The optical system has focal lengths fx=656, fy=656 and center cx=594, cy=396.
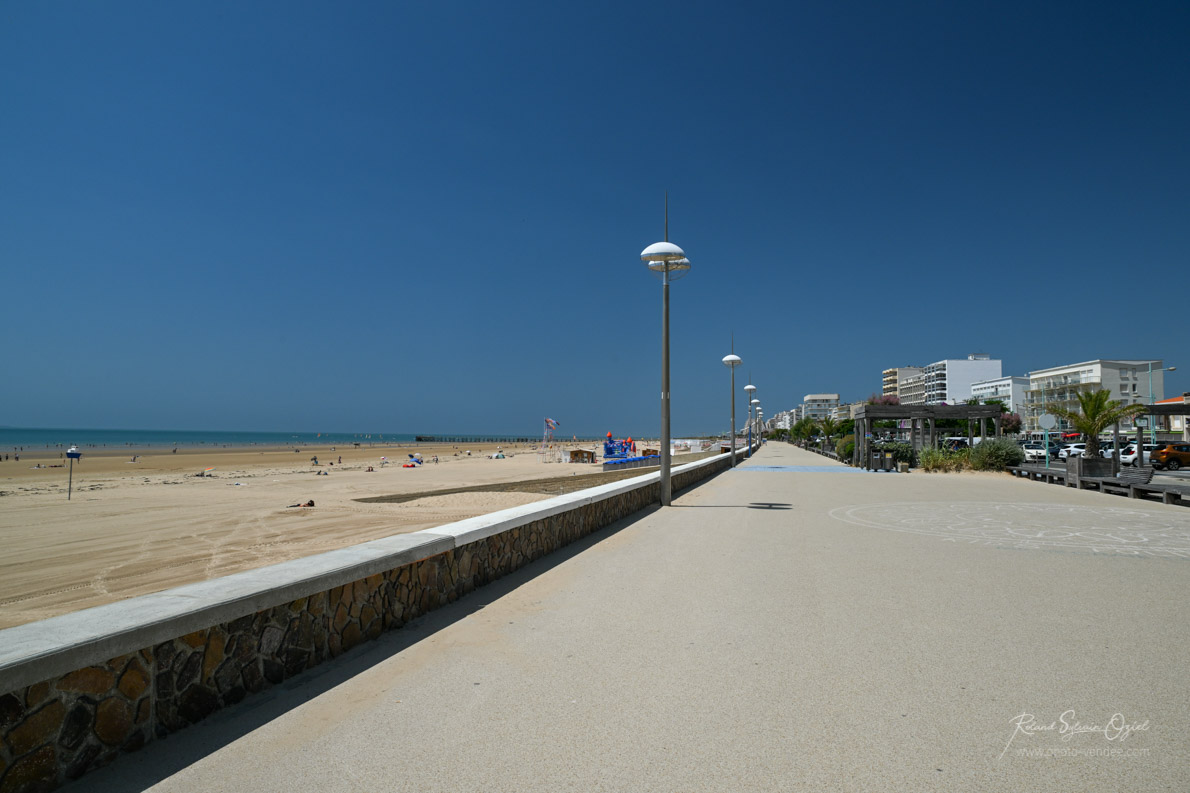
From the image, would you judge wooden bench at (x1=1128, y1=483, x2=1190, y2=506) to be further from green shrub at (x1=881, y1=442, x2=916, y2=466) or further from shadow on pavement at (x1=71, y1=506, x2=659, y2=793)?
shadow on pavement at (x1=71, y1=506, x2=659, y2=793)

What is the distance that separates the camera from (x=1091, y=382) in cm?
10306

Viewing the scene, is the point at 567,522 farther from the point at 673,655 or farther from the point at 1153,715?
the point at 1153,715

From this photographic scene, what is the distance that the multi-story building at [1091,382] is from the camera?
338 feet

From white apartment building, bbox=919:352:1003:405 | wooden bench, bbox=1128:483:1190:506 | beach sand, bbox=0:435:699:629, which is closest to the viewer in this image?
beach sand, bbox=0:435:699:629

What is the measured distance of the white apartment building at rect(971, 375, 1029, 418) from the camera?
417 feet

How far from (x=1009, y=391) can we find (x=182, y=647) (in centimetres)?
15326

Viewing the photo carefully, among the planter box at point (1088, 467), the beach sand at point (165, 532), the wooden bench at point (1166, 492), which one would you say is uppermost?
the planter box at point (1088, 467)

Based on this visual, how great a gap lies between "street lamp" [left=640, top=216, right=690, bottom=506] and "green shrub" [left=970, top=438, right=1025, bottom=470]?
57.5 ft

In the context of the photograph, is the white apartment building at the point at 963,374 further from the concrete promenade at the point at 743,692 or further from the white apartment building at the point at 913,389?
the concrete promenade at the point at 743,692

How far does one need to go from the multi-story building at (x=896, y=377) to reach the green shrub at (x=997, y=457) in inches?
6555

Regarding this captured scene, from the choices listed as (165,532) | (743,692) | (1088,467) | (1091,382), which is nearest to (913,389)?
(1091,382)

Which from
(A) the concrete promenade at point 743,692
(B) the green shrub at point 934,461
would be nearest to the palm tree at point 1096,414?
(B) the green shrub at point 934,461

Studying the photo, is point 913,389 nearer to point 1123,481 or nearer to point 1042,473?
point 1042,473

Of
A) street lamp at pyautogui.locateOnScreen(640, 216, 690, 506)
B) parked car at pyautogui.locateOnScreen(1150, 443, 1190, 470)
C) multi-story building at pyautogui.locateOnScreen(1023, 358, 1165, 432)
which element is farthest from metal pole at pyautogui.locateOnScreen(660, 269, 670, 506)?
multi-story building at pyautogui.locateOnScreen(1023, 358, 1165, 432)
